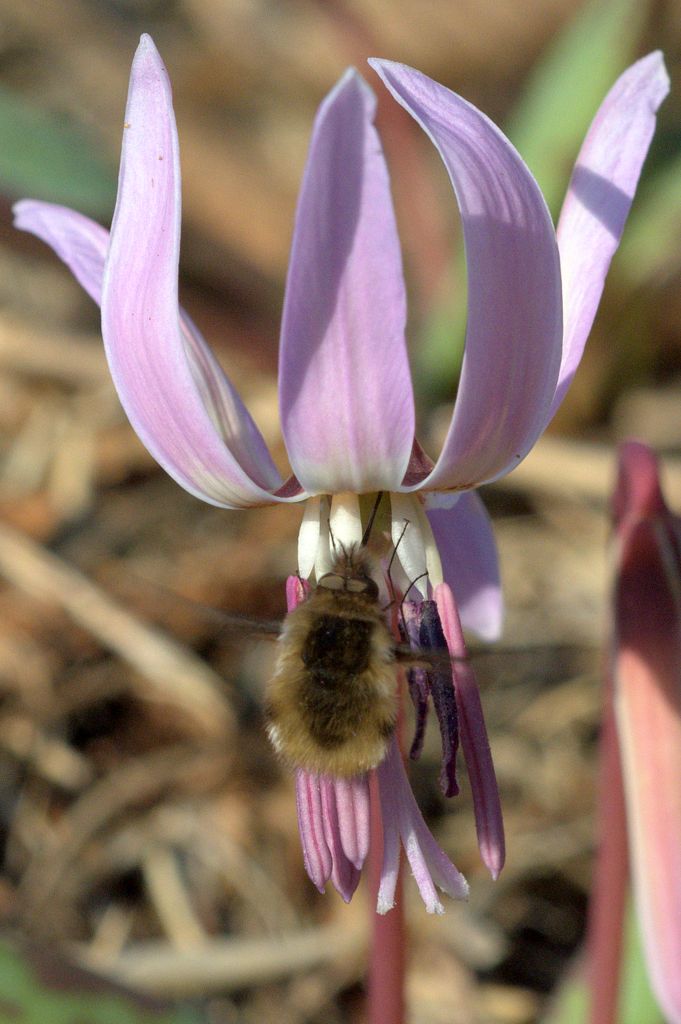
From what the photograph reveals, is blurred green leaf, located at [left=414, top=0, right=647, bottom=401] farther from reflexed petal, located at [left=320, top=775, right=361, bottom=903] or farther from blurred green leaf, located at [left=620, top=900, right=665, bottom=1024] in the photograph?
reflexed petal, located at [left=320, top=775, right=361, bottom=903]

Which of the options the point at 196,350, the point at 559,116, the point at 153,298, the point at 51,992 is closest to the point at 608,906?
the point at 51,992

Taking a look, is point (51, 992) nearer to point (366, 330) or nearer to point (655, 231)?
point (366, 330)

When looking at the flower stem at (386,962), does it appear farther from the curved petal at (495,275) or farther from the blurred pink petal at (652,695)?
the curved petal at (495,275)

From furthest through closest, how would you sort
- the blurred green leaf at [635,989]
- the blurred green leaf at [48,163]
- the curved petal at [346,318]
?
1. the blurred green leaf at [48,163]
2. the blurred green leaf at [635,989]
3. the curved petal at [346,318]

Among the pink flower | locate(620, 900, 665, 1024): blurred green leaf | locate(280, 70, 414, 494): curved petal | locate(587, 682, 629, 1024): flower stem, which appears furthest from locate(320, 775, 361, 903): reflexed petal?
locate(620, 900, 665, 1024): blurred green leaf

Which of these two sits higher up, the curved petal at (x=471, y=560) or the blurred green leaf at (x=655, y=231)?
the blurred green leaf at (x=655, y=231)

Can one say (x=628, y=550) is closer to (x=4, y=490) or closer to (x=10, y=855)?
(x=10, y=855)

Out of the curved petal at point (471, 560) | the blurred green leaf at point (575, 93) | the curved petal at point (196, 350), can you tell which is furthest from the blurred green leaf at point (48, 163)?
the curved petal at point (471, 560)
